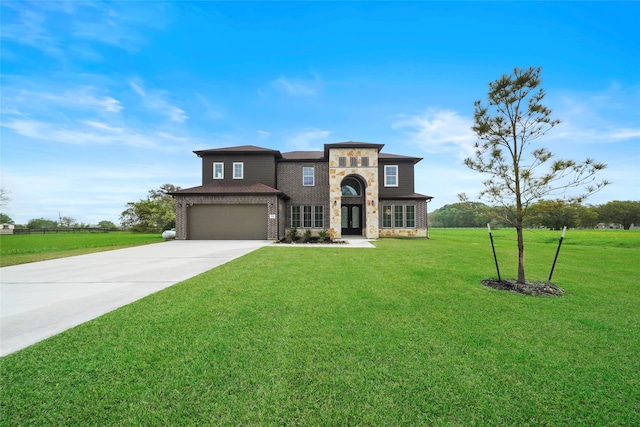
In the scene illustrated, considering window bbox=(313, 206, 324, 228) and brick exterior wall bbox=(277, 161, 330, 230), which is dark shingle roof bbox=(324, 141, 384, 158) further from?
window bbox=(313, 206, 324, 228)

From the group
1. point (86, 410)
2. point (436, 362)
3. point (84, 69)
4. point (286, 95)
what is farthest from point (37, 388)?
point (286, 95)

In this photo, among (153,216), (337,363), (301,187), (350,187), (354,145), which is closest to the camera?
(337,363)

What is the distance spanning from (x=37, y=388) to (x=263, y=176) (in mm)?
17723

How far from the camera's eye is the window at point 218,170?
1942cm

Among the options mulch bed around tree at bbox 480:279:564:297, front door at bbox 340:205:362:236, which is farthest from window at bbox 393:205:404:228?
mulch bed around tree at bbox 480:279:564:297

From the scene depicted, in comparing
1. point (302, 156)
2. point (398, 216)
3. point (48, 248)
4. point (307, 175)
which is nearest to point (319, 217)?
point (307, 175)

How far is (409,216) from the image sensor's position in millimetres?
19422

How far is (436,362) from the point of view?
2516 millimetres

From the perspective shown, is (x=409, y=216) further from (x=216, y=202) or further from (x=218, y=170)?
(x=218, y=170)

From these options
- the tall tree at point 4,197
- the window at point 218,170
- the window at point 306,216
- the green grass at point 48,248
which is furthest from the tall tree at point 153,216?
the window at point 306,216

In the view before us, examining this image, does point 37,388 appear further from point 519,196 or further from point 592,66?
point 592,66

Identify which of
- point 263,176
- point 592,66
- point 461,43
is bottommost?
point 263,176

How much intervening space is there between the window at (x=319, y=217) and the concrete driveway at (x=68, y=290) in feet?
37.6

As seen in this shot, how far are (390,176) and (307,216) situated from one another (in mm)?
7513
